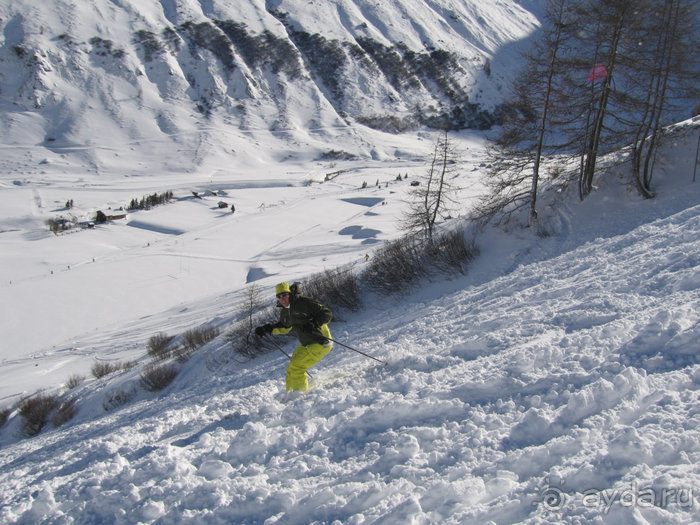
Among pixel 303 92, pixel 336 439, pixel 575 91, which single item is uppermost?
pixel 303 92

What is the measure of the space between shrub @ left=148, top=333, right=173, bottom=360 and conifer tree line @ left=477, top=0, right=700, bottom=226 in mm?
10793

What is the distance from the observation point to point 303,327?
569cm

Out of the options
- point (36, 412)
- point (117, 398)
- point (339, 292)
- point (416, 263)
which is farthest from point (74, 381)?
point (416, 263)

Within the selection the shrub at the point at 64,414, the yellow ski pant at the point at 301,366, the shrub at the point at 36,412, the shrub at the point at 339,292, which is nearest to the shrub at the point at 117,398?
the shrub at the point at 64,414

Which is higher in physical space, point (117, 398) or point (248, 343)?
point (248, 343)

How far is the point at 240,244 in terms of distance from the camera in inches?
1201

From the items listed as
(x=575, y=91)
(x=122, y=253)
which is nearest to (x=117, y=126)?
(x=122, y=253)

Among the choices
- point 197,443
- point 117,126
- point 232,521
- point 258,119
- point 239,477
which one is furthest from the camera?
point 258,119

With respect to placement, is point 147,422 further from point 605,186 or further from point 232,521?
point 605,186

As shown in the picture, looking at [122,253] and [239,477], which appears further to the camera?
[122,253]

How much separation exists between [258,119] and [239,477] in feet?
248

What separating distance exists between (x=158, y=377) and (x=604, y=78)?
43.4ft

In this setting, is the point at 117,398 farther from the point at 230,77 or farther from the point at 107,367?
the point at 230,77

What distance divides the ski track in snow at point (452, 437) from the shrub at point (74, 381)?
6943mm
